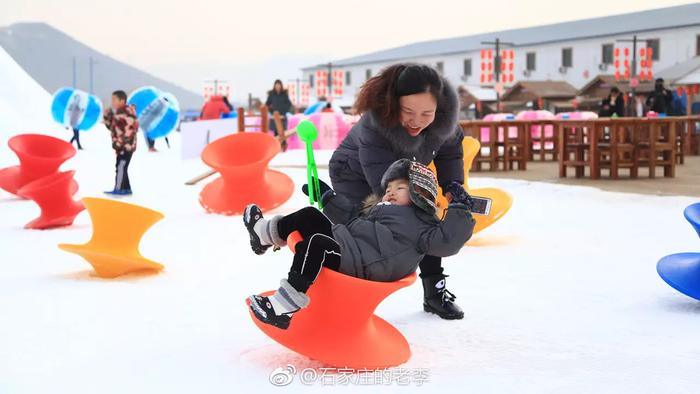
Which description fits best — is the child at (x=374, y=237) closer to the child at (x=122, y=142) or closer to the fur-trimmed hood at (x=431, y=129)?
the fur-trimmed hood at (x=431, y=129)

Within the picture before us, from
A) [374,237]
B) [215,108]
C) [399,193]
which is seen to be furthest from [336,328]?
[215,108]

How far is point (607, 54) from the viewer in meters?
32.6

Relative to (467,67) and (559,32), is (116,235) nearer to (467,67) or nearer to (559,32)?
(559,32)

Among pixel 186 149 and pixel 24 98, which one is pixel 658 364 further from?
pixel 24 98

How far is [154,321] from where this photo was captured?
340 cm

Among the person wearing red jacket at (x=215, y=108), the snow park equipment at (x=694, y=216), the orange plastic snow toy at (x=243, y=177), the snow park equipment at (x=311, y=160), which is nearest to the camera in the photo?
the snow park equipment at (x=311, y=160)

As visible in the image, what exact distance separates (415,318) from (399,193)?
87cm

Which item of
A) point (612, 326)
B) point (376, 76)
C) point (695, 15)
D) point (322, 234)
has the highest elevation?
point (695, 15)

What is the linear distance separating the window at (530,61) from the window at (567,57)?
1.70m

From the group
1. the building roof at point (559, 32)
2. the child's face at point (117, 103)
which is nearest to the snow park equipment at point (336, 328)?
the child's face at point (117, 103)

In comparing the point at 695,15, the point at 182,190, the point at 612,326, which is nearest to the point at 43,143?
the point at 182,190

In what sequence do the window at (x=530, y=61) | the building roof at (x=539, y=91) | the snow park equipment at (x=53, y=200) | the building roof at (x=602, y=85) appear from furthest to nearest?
1. the window at (x=530, y=61)
2. the building roof at (x=539, y=91)
3. the building roof at (x=602, y=85)
4. the snow park equipment at (x=53, y=200)

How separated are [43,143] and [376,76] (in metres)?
4.91

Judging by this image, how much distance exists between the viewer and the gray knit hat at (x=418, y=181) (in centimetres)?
271
